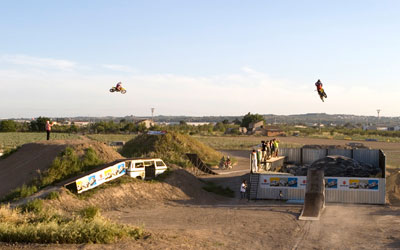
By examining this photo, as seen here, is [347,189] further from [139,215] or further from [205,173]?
[205,173]

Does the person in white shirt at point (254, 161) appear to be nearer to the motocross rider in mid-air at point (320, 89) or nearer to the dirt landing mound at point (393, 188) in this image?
the motocross rider in mid-air at point (320, 89)

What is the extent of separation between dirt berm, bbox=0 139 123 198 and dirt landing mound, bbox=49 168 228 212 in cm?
375

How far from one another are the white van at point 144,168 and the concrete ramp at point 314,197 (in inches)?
366

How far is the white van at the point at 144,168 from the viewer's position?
83.1 ft

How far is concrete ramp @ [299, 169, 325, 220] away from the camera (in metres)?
20.0

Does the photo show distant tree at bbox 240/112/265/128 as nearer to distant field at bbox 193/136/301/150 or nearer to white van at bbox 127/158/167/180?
distant field at bbox 193/136/301/150

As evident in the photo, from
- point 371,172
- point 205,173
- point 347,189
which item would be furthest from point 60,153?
point 371,172

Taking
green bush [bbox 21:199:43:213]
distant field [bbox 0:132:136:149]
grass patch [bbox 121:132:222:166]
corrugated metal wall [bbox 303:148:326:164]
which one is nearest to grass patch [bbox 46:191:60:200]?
green bush [bbox 21:199:43:213]

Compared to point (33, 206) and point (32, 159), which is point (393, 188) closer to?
point (33, 206)

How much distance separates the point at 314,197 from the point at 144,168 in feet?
34.1

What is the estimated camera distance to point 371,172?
2916 cm

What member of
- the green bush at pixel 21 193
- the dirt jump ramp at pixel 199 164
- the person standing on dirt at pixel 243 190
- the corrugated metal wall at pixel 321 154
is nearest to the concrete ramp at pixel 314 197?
the person standing on dirt at pixel 243 190

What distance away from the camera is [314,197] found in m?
21.8

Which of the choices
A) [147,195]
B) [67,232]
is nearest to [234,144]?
[147,195]
